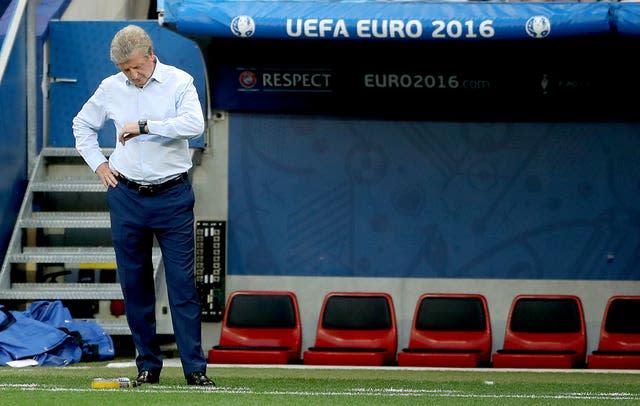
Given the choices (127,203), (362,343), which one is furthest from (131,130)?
(362,343)

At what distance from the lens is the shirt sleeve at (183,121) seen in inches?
287

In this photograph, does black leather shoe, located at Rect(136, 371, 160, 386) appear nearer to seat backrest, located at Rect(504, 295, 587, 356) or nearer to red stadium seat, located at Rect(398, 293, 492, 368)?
red stadium seat, located at Rect(398, 293, 492, 368)

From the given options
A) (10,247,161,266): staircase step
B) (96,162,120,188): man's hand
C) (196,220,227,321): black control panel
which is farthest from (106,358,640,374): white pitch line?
(96,162,120,188): man's hand

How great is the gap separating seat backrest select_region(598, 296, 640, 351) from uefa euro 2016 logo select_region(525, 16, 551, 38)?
9.07ft

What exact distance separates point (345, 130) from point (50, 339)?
3422 millimetres

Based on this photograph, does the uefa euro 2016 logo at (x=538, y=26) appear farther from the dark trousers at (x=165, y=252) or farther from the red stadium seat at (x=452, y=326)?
the dark trousers at (x=165, y=252)

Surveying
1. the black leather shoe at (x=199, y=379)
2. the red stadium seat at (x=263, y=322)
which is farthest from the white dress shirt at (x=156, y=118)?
the red stadium seat at (x=263, y=322)

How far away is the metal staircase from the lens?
38.9ft

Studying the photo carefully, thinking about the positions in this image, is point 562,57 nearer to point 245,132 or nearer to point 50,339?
point 245,132

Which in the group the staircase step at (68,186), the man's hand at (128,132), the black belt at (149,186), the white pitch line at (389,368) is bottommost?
the white pitch line at (389,368)

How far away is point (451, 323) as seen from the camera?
1184cm

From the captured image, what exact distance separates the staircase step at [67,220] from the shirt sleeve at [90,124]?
4442mm

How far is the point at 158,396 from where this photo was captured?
6.76m

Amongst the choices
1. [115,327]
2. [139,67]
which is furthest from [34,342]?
[139,67]
